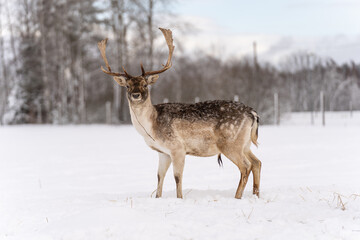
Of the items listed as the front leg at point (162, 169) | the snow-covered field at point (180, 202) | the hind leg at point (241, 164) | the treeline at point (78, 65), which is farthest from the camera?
the treeline at point (78, 65)

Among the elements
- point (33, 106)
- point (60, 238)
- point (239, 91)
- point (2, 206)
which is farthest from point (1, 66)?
point (60, 238)

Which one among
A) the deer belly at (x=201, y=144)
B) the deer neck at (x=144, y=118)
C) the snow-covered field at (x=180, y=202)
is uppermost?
the deer neck at (x=144, y=118)

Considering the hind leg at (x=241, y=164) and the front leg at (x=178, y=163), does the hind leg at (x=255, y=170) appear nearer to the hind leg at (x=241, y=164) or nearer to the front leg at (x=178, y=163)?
the hind leg at (x=241, y=164)

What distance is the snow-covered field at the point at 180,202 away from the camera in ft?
13.7

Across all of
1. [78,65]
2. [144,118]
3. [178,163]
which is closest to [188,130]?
[178,163]

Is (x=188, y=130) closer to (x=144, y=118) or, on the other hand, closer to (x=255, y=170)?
(x=144, y=118)

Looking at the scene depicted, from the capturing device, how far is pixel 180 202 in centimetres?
506

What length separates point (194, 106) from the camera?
5652 mm

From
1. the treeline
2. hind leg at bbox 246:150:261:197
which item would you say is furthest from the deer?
the treeline

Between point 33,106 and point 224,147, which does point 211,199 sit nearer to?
point 224,147

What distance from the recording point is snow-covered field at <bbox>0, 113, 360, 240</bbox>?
4176 mm

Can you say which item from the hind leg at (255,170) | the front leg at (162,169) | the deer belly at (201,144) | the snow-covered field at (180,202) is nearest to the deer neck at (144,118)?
the front leg at (162,169)

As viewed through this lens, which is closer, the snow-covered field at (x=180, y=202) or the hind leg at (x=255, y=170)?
the snow-covered field at (x=180, y=202)

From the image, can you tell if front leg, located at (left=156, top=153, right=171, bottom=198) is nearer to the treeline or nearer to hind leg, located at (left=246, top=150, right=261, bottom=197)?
hind leg, located at (left=246, top=150, right=261, bottom=197)
